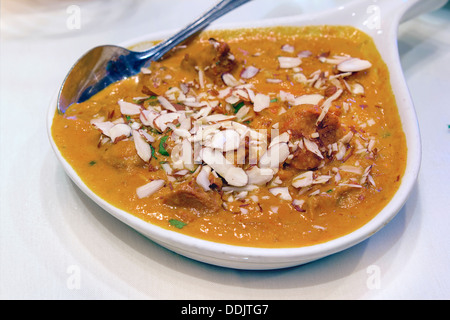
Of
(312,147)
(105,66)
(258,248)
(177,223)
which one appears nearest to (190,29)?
(105,66)

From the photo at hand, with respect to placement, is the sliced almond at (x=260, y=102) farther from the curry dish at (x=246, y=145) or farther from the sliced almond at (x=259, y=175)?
the sliced almond at (x=259, y=175)

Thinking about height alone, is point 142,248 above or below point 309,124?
below

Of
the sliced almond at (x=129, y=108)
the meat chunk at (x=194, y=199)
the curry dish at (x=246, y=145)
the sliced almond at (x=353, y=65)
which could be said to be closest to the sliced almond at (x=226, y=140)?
the curry dish at (x=246, y=145)

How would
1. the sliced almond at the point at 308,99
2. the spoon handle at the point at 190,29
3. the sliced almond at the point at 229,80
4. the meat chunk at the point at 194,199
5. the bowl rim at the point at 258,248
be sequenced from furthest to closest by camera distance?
1. the spoon handle at the point at 190,29
2. the sliced almond at the point at 229,80
3. the sliced almond at the point at 308,99
4. the meat chunk at the point at 194,199
5. the bowl rim at the point at 258,248

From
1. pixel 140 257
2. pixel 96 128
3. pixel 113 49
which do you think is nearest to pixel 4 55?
pixel 113 49

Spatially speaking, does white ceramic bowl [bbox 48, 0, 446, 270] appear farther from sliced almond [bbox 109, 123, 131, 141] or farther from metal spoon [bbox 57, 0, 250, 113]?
sliced almond [bbox 109, 123, 131, 141]

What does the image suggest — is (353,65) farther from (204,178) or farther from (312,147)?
(204,178)

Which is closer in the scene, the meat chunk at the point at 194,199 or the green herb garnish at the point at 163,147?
the meat chunk at the point at 194,199
